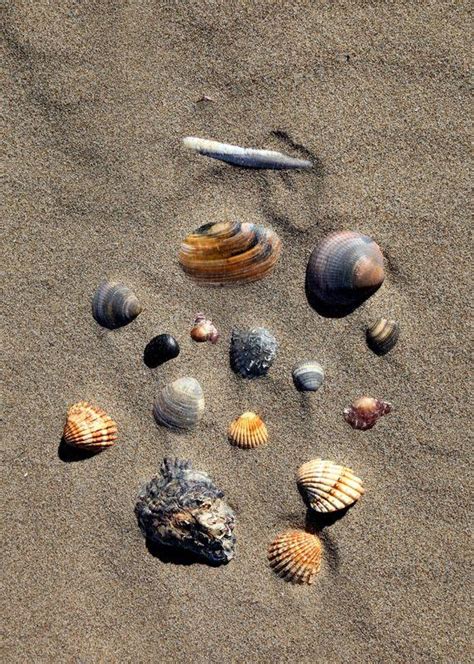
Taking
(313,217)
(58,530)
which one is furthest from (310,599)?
(313,217)

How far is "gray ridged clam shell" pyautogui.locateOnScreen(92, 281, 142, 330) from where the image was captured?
322 centimetres

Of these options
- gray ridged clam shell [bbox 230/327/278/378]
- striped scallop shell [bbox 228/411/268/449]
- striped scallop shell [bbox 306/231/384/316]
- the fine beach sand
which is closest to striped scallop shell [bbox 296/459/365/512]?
the fine beach sand

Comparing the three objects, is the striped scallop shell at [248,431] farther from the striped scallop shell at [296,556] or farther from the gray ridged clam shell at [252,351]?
the striped scallop shell at [296,556]

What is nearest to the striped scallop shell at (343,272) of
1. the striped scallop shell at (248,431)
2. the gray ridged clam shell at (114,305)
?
the striped scallop shell at (248,431)

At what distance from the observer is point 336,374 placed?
3.26 metres

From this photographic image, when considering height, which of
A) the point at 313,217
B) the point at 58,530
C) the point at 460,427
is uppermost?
the point at 313,217

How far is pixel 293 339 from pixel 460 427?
98cm

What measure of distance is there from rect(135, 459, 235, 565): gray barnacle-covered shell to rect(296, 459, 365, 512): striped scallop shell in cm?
44

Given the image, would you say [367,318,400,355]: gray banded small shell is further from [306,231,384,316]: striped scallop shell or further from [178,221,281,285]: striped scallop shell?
[178,221,281,285]: striped scallop shell

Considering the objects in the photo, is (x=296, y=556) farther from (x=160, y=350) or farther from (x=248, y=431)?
(x=160, y=350)

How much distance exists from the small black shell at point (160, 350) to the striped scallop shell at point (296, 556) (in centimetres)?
111

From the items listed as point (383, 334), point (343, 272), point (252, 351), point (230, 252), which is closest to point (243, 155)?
point (230, 252)

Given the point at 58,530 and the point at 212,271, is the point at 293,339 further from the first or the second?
the point at 58,530

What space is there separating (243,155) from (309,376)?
47.3 inches
